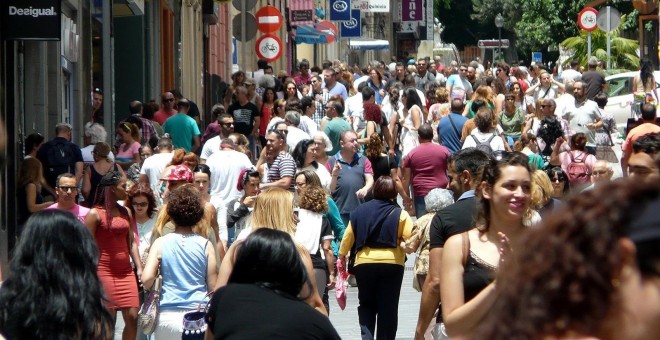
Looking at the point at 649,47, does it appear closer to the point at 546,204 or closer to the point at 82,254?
the point at 546,204

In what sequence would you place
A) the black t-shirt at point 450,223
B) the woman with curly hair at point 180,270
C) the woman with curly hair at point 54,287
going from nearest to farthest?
1. the woman with curly hair at point 54,287
2. the black t-shirt at point 450,223
3. the woman with curly hair at point 180,270

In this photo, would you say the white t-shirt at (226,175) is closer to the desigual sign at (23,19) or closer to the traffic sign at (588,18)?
the desigual sign at (23,19)

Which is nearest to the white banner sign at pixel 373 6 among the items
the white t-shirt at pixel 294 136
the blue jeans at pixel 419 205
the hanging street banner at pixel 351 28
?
the hanging street banner at pixel 351 28

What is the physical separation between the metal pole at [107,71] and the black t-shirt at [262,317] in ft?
52.8

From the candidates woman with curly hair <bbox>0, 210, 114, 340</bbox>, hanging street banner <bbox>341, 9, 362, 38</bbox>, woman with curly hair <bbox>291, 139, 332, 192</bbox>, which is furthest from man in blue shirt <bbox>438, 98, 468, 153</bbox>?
hanging street banner <bbox>341, 9, 362, 38</bbox>

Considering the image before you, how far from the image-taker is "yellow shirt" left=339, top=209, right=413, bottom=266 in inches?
423

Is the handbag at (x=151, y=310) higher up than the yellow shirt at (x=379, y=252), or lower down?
lower down

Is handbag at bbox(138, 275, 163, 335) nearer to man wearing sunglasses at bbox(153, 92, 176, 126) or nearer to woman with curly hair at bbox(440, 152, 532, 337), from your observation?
woman with curly hair at bbox(440, 152, 532, 337)

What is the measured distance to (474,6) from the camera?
88.6 m

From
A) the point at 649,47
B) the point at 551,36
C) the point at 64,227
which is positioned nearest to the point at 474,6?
the point at 551,36

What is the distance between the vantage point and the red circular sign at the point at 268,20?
98.6ft

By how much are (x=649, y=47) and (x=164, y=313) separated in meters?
42.4

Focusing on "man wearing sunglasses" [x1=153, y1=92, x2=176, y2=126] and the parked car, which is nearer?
"man wearing sunglasses" [x1=153, y1=92, x2=176, y2=126]

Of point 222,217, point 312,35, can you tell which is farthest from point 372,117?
point 312,35
